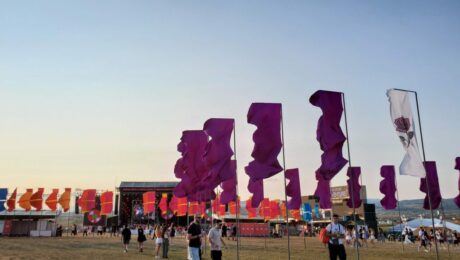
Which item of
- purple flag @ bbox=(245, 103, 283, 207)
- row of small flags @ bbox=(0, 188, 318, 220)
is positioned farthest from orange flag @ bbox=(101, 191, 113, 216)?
purple flag @ bbox=(245, 103, 283, 207)

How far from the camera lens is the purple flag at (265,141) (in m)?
14.3

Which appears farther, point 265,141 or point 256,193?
point 256,193

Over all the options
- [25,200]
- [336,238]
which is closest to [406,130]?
[336,238]

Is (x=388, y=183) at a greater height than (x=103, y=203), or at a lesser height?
greater

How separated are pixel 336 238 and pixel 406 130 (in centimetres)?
435

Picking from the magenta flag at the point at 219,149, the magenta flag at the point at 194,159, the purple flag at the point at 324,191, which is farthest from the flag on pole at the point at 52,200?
the magenta flag at the point at 219,149

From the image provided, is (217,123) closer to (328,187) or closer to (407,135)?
(407,135)

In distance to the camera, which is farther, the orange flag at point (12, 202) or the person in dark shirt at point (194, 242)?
the orange flag at point (12, 202)

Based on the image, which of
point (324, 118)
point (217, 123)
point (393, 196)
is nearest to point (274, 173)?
point (324, 118)

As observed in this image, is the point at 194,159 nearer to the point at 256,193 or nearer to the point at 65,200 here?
the point at 256,193

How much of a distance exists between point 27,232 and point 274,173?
166 feet

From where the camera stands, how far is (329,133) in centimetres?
1303

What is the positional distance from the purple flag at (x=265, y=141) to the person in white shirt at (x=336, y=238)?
108 inches

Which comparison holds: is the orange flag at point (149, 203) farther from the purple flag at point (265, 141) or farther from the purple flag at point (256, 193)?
the purple flag at point (265, 141)
